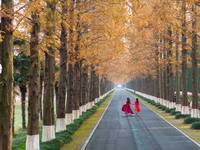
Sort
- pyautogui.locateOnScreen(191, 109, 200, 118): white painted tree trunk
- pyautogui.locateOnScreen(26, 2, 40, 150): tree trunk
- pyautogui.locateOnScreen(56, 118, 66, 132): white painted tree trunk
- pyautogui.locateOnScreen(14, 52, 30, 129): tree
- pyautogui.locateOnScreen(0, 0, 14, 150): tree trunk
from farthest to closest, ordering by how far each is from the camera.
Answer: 1. pyautogui.locateOnScreen(14, 52, 30, 129): tree
2. pyautogui.locateOnScreen(191, 109, 200, 118): white painted tree trunk
3. pyautogui.locateOnScreen(56, 118, 66, 132): white painted tree trunk
4. pyautogui.locateOnScreen(26, 2, 40, 150): tree trunk
5. pyautogui.locateOnScreen(0, 0, 14, 150): tree trunk

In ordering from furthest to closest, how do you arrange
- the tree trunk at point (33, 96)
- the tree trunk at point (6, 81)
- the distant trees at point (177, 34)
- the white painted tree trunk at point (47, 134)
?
1. the distant trees at point (177, 34)
2. the white painted tree trunk at point (47, 134)
3. the tree trunk at point (33, 96)
4. the tree trunk at point (6, 81)

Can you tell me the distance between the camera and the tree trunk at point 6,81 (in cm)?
840

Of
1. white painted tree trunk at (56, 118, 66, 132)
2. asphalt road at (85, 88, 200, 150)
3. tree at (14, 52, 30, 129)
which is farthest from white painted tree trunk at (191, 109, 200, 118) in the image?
→ tree at (14, 52, 30, 129)

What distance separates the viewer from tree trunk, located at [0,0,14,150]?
27.6ft

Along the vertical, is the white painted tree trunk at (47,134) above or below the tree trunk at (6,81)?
below

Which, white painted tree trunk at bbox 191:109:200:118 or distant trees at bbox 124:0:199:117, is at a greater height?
distant trees at bbox 124:0:199:117

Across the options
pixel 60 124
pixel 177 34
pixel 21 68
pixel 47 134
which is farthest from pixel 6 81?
pixel 177 34

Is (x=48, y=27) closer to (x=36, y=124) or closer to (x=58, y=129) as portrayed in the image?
(x=36, y=124)

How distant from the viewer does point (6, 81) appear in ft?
27.6

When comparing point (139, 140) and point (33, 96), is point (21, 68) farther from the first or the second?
point (33, 96)

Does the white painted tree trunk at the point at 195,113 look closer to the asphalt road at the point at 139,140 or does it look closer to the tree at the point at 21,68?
the asphalt road at the point at 139,140

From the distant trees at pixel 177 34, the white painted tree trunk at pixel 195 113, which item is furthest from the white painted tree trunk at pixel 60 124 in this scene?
the white painted tree trunk at pixel 195 113

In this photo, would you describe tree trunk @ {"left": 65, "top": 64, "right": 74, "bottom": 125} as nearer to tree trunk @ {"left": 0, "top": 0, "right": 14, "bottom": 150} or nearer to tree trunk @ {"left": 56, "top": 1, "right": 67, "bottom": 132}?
tree trunk @ {"left": 56, "top": 1, "right": 67, "bottom": 132}

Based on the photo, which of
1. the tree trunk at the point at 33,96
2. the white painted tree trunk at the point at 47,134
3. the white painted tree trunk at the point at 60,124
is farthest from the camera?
the white painted tree trunk at the point at 60,124
